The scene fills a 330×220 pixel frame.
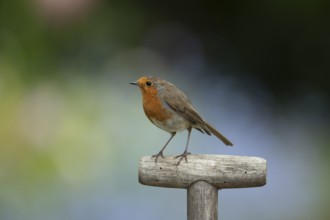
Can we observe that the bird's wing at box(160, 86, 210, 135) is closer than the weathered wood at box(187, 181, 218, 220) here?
No

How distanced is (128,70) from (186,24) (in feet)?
1.86

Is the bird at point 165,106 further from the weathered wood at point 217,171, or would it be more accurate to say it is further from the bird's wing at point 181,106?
the weathered wood at point 217,171

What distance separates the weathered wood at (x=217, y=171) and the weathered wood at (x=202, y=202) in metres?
0.03

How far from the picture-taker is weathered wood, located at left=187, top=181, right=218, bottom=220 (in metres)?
3.11

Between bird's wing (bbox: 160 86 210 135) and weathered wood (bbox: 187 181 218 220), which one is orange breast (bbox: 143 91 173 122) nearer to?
bird's wing (bbox: 160 86 210 135)

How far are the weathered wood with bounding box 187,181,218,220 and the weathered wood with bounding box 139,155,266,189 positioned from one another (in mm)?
28

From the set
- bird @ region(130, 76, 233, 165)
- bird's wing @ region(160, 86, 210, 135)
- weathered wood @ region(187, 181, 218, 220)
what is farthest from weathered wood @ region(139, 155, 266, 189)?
bird's wing @ region(160, 86, 210, 135)

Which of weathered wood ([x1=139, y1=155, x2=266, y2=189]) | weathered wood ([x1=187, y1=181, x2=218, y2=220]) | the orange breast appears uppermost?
the orange breast

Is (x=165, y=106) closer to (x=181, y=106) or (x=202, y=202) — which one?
(x=181, y=106)

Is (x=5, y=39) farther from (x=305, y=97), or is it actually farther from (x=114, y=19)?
(x=305, y=97)

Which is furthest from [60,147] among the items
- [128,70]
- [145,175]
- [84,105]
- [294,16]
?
[294,16]

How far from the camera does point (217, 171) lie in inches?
122

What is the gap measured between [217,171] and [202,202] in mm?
166

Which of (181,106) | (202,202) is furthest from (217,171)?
(181,106)
